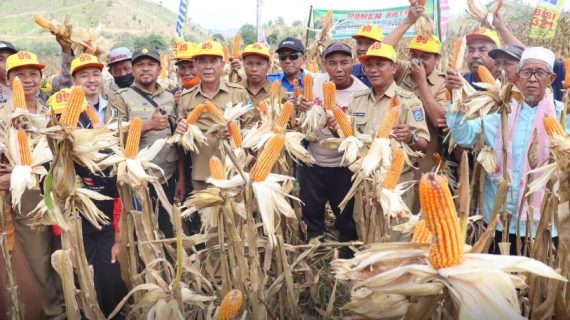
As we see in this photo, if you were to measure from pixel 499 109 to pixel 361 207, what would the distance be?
0.97 m

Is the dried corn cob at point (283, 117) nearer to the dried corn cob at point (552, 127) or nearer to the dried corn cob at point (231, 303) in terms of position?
the dried corn cob at point (231, 303)

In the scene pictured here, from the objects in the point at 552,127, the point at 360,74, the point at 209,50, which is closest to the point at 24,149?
the point at 209,50

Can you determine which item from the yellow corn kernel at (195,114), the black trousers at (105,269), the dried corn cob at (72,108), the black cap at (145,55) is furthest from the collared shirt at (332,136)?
the dried corn cob at (72,108)

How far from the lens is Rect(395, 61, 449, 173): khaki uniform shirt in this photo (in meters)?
4.27

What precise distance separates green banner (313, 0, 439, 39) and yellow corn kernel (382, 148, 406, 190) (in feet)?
17.0

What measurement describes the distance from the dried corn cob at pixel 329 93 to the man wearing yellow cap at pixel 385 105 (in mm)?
262

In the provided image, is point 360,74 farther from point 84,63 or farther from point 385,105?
point 84,63

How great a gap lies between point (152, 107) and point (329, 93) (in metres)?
1.84

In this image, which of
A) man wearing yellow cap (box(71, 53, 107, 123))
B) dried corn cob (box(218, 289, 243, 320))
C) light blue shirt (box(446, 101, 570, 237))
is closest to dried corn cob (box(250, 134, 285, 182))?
dried corn cob (box(218, 289, 243, 320))

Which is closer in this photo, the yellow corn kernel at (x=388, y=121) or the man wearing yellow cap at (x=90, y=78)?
the yellow corn kernel at (x=388, y=121)

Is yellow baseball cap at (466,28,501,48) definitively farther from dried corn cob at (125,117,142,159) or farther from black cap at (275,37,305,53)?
dried corn cob at (125,117,142,159)

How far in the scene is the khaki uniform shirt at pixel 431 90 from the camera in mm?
4266

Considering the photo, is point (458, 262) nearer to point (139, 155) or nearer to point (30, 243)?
point (139, 155)

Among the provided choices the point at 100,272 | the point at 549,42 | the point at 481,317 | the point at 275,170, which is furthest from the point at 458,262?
the point at 549,42
